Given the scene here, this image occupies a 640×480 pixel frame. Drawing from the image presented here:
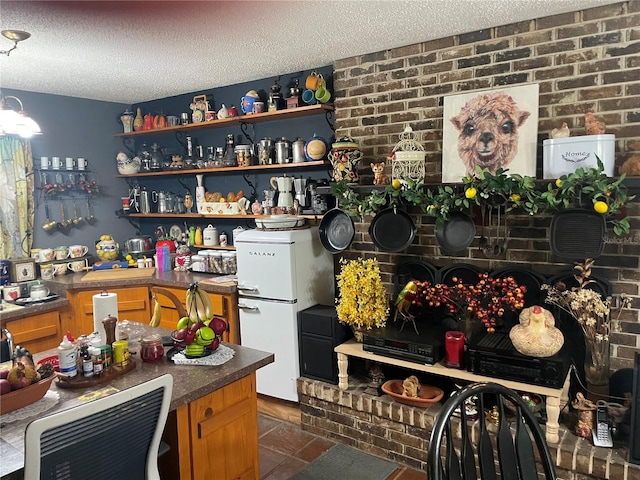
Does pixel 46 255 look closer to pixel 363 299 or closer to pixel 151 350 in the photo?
pixel 151 350

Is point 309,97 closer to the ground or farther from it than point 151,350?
farther from it

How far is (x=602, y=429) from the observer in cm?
227

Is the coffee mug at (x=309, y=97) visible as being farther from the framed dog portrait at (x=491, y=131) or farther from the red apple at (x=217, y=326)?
the red apple at (x=217, y=326)

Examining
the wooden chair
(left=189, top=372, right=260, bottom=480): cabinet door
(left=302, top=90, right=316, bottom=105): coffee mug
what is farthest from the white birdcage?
the wooden chair

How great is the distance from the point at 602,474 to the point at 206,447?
182cm

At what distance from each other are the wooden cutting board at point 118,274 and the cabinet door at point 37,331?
396 mm

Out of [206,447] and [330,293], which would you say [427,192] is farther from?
[206,447]

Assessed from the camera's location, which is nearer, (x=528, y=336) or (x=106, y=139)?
(x=528, y=336)

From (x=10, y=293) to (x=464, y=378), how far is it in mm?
3294

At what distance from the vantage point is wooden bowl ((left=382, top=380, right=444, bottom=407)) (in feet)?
8.75

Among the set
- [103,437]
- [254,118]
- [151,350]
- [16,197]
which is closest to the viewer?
[103,437]

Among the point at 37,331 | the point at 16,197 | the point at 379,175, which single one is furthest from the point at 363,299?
the point at 16,197

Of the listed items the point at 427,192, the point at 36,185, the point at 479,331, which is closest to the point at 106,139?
the point at 36,185

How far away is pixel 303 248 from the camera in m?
3.19
